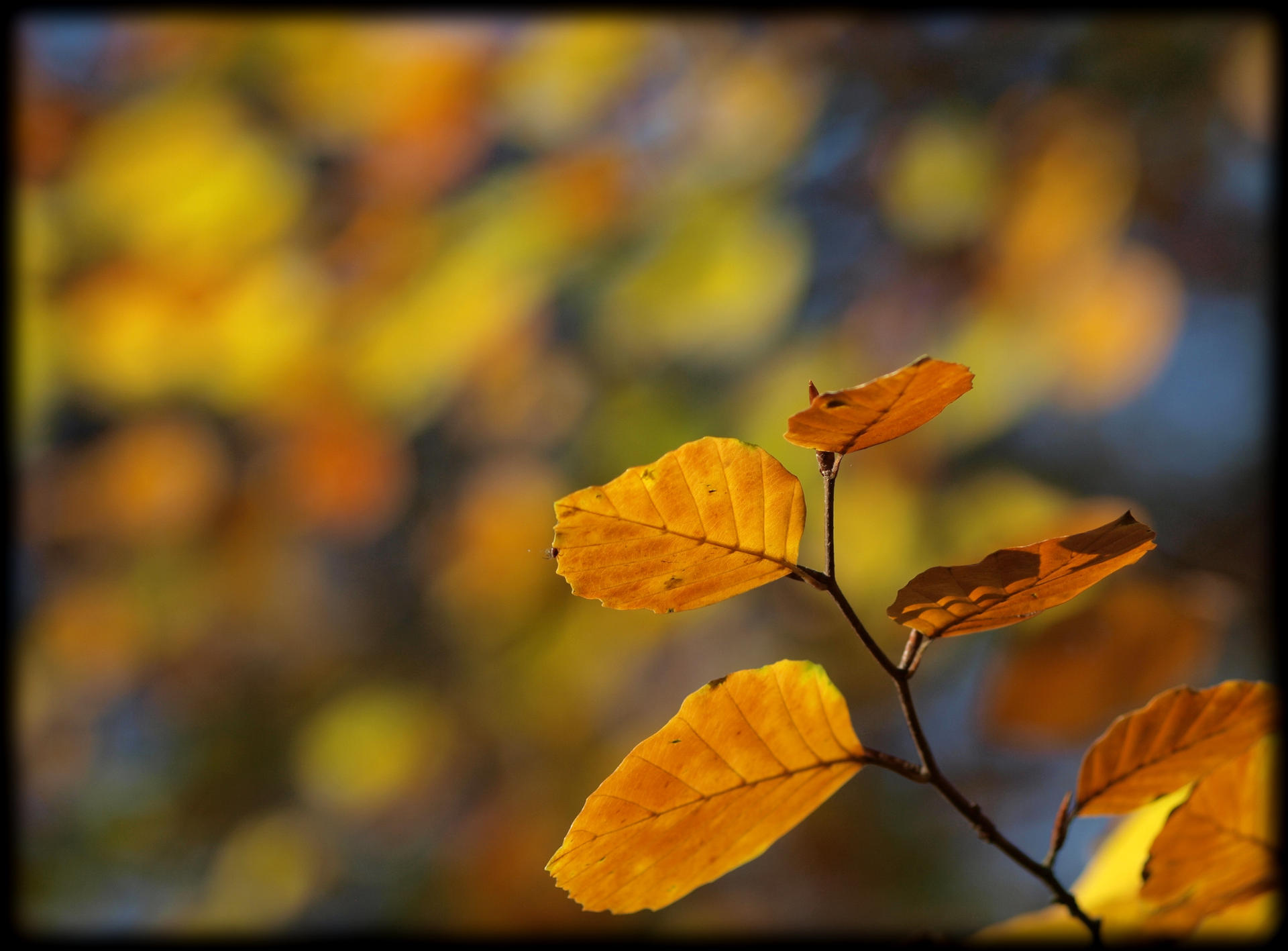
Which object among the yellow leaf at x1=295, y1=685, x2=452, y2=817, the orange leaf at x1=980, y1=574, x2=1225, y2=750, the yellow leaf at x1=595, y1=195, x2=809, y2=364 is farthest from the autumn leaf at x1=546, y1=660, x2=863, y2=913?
the yellow leaf at x1=295, y1=685, x2=452, y2=817

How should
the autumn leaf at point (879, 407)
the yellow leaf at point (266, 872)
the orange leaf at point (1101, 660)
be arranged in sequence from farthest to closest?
the yellow leaf at point (266, 872) → the orange leaf at point (1101, 660) → the autumn leaf at point (879, 407)

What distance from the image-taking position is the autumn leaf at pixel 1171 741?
0.74 ft

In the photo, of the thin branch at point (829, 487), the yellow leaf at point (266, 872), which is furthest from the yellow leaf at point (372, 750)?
the thin branch at point (829, 487)

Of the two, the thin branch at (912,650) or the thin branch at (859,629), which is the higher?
the thin branch at (859,629)

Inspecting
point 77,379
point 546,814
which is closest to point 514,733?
point 546,814

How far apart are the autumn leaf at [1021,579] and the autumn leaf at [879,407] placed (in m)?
0.03

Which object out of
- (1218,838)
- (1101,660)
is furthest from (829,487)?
(1101,660)

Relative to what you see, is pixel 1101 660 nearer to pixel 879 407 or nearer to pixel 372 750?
pixel 879 407

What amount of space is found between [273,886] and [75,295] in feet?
3.70

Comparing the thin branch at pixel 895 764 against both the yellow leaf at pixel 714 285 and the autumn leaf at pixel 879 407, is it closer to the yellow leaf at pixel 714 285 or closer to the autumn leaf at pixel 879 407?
the autumn leaf at pixel 879 407

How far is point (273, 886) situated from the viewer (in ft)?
5.27

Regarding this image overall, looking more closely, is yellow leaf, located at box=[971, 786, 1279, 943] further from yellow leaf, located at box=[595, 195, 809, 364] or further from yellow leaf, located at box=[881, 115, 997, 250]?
yellow leaf, located at box=[881, 115, 997, 250]

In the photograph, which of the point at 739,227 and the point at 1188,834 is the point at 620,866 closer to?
the point at 1188,834

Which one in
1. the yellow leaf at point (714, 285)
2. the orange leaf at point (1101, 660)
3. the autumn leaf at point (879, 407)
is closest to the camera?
the autumn leaf at point (879, 407)
